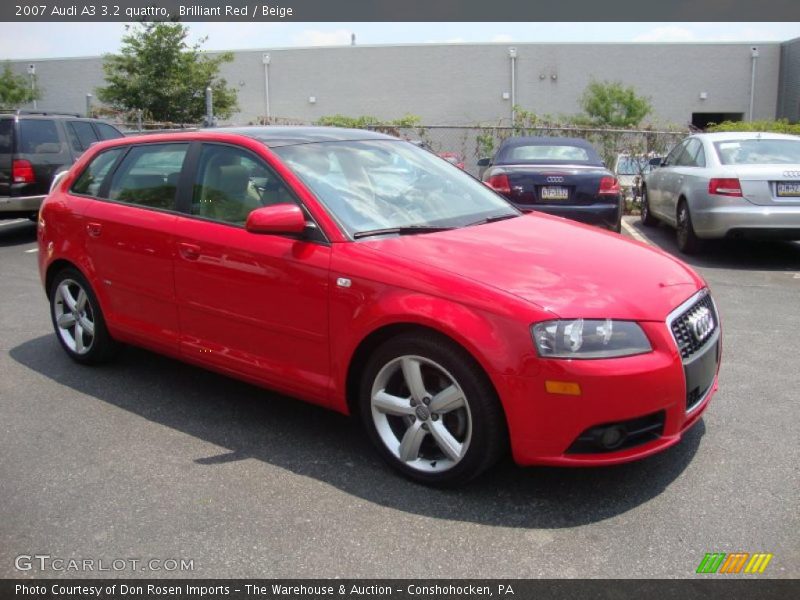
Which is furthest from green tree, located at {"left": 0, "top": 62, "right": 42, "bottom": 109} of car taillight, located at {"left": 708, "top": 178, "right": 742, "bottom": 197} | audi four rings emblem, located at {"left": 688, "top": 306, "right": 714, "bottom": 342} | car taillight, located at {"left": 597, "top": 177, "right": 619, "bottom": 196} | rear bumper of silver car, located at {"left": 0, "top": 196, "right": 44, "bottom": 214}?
audi four rings emblem, located at {"left": 688, "top": 306, "right": 714, "bottom": 342}

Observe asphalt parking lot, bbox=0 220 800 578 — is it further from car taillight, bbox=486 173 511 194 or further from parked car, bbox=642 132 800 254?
car taillight, bbox=486 173 511 194

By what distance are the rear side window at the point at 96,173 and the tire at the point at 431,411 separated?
260 centimetres

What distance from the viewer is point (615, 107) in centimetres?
3031

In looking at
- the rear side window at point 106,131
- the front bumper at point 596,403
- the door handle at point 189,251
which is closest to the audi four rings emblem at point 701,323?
the front bumper at point 596,403

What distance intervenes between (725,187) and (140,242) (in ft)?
22.2

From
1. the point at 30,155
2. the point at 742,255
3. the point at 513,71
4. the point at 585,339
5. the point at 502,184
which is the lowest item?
the point at 742,255

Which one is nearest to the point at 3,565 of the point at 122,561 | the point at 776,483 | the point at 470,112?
the point at 122,561

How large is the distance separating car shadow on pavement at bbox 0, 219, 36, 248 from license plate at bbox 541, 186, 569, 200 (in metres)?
7.48

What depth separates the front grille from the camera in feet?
10.9

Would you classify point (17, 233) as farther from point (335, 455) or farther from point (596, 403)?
point (596, 403)

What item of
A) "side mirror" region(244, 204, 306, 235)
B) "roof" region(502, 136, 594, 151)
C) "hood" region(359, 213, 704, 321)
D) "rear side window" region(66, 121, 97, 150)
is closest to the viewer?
"hood" region(359, 213, 704, 321)

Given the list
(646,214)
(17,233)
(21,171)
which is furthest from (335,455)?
(17,233)

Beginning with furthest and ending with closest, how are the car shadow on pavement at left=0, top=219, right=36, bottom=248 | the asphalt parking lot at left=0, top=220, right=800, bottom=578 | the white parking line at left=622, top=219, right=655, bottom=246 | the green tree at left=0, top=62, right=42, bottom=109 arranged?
1. the green tree at left=0, top=62, right=42, bottom=109
2. the car shadow on pavement at left=0, top=219, right=36, bottom=248
3. the white parking line at left=622, top=219, right=655, bottom=246
4. the asphalt parking lot at left=0, top=220, right=800, bottom=578

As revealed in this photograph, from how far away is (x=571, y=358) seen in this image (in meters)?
3.06
